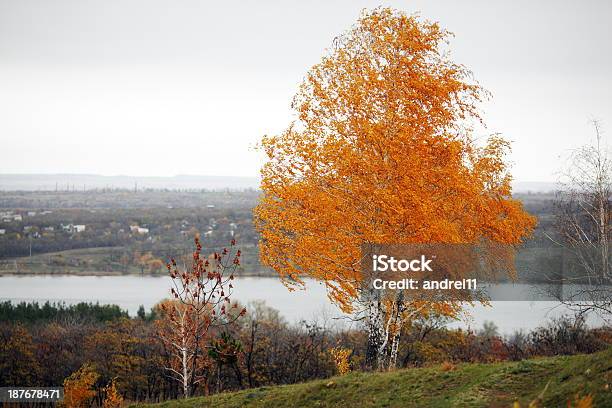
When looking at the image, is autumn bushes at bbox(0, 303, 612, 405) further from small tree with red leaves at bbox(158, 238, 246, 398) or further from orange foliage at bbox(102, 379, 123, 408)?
small tree with red leaves at bbox(158, 238, 246, 398)

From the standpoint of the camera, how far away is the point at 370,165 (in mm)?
12289

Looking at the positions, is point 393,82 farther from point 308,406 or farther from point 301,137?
point 308,406

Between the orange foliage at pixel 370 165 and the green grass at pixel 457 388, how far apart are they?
256 centimetres

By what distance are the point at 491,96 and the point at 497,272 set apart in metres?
3.48

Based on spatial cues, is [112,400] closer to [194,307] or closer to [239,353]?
[239,353]

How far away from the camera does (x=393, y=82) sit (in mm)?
12625

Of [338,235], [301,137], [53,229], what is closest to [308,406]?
[338,235]

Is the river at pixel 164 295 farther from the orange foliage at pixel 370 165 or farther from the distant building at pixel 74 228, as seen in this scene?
the orange foliage at pixel 370 165

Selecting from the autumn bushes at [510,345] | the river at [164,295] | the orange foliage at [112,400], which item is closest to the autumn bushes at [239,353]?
the autumn bushes at [510,345]

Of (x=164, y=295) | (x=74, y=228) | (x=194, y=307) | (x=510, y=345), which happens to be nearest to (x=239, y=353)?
(x=194, y=307)

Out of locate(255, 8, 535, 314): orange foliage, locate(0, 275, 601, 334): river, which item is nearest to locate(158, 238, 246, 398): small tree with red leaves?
locate(255, 8, 535, 314): orange foliage

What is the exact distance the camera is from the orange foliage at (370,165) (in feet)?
40.1

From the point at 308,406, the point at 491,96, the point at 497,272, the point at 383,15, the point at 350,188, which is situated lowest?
the point at 308,406

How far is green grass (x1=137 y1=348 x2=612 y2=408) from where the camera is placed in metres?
7.28
